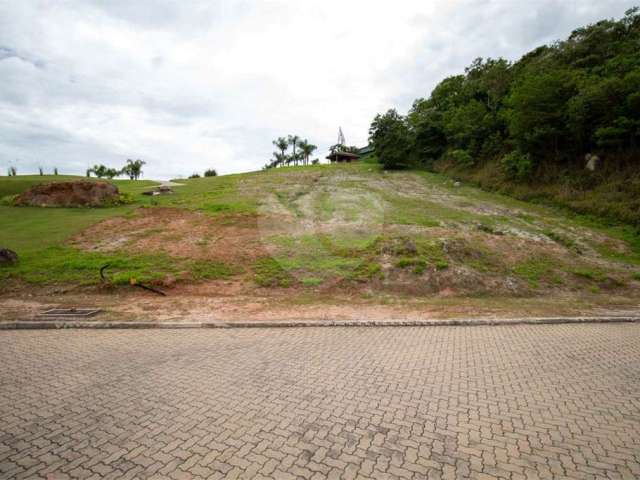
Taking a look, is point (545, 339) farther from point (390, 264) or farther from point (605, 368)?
point (390, 264)

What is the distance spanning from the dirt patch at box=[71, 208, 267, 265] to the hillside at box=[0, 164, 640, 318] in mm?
76

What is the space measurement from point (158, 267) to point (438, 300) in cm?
1240

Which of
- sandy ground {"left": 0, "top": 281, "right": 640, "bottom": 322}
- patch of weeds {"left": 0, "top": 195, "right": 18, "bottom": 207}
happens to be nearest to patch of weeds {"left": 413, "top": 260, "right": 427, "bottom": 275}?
sandy ground {"left": 0, "top": 281, "right": 640, "bottom": 322}

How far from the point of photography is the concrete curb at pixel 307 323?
8.45 m

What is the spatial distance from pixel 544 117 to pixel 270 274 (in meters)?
26.4

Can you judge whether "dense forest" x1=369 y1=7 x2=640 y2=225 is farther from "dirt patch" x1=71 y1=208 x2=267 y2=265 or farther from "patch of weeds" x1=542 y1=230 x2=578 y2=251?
"dirt patch" x1=71 y1=208 x2=267 y2=265

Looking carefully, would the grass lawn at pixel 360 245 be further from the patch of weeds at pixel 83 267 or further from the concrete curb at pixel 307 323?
the concrete curb at pixel 307 323

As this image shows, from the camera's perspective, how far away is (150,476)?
11.2 ft

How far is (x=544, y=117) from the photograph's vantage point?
24766mm

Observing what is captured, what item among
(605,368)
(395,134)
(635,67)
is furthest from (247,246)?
(395,134)

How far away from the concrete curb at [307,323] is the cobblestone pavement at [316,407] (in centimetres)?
69

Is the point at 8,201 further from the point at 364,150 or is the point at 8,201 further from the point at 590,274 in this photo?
the point at 364,150

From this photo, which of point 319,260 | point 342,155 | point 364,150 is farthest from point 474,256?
point 364,150

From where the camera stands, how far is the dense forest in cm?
2077
